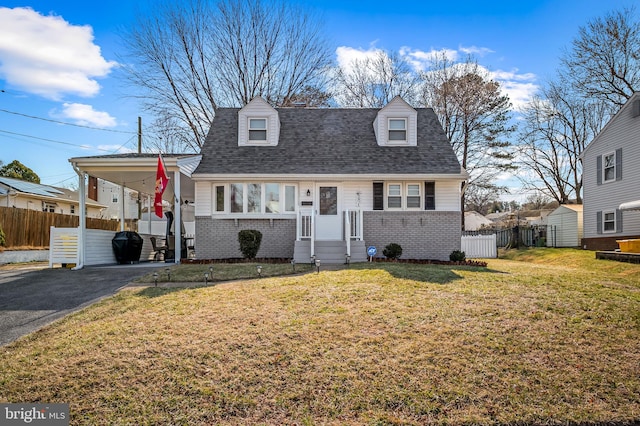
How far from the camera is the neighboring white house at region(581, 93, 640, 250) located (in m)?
16.3

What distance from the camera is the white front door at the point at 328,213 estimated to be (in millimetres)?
14234

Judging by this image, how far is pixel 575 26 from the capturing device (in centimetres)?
2420

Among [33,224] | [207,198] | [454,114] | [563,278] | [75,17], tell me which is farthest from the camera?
[454,114]

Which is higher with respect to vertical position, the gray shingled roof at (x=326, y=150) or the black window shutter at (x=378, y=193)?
the gray shingled roof at (x=326, y=150)

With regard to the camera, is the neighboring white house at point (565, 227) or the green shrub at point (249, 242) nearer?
the green shrub at point (249, 242)

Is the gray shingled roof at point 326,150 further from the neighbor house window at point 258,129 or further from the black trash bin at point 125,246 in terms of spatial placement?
the black trash bin at point 125,246

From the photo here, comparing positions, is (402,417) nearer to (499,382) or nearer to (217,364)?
(499,382)

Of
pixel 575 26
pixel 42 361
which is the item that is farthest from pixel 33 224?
pixel 575 26

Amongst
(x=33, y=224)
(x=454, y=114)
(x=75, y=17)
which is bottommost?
(x=33, y=224)

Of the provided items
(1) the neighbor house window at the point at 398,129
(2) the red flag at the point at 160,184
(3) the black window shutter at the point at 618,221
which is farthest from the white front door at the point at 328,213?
(3) the black window shutter at the point at 618,221

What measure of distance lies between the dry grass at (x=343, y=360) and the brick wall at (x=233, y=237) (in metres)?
7.18

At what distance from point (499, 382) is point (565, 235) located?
78.5ft

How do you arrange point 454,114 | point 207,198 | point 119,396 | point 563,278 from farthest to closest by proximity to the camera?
point 454,114 < point 207,198 < point 563,278 < point 119,396

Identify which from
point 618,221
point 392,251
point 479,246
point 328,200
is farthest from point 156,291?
point 618,221
